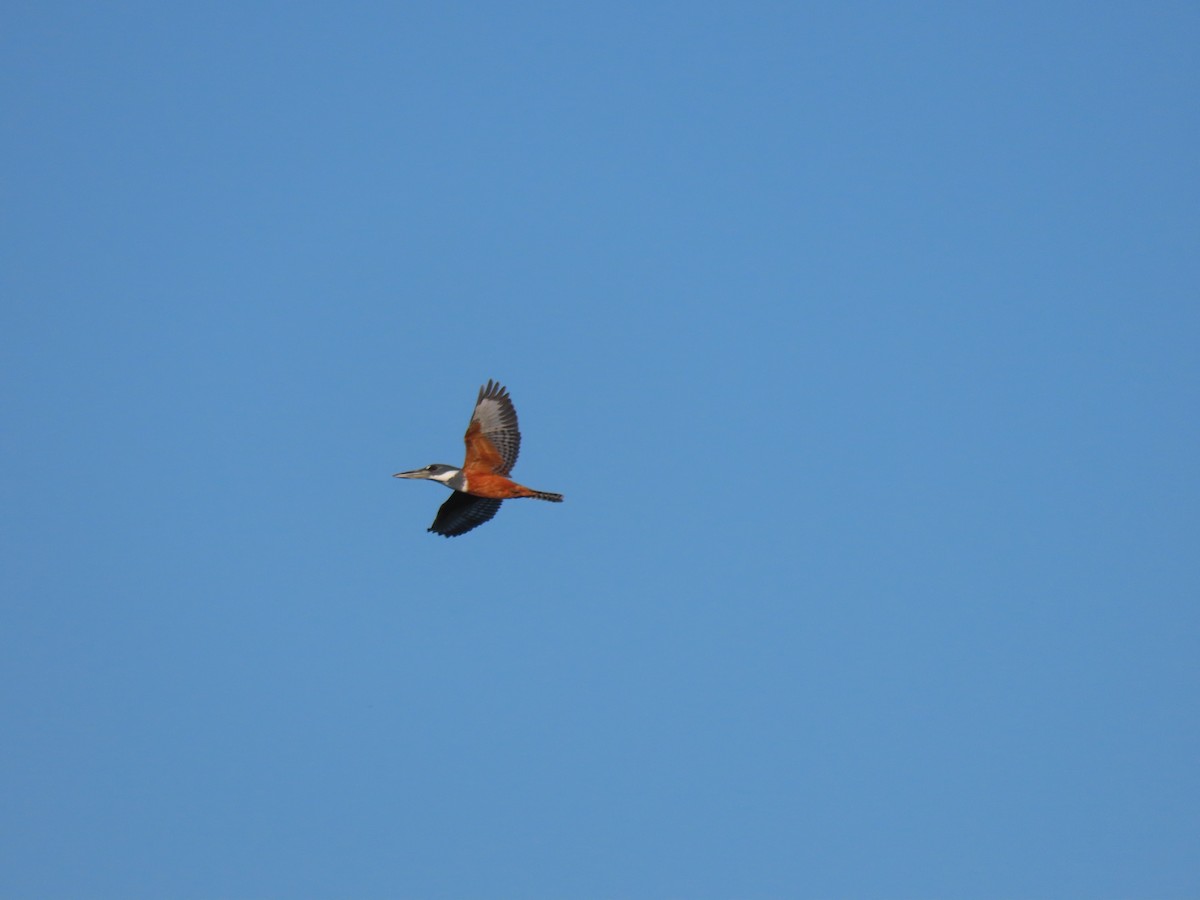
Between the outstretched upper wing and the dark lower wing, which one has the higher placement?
the outstretched upper wing

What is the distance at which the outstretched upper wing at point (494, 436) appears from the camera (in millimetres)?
46656

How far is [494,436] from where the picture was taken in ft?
154

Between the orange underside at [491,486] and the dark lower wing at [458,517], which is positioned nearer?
the orange underside at [491,486]

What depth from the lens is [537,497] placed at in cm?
4603

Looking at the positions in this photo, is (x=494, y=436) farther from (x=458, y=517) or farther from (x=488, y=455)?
(x=458, y=517)

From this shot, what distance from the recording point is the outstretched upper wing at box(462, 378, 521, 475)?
153 ft

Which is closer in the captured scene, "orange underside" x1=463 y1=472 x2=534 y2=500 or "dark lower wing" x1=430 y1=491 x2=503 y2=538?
"orange underside" x1=463 y1=472 x2=534 y2=500

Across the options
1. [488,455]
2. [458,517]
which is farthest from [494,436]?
[458,517]

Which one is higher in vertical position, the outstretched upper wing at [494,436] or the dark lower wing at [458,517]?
the outstretched upper wing at [494,436]

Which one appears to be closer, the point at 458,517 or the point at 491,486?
the point at 491,486

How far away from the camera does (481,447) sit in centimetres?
4659

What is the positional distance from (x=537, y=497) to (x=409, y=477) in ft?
12.8

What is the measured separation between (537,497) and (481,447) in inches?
82.9

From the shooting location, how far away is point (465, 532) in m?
48.5
